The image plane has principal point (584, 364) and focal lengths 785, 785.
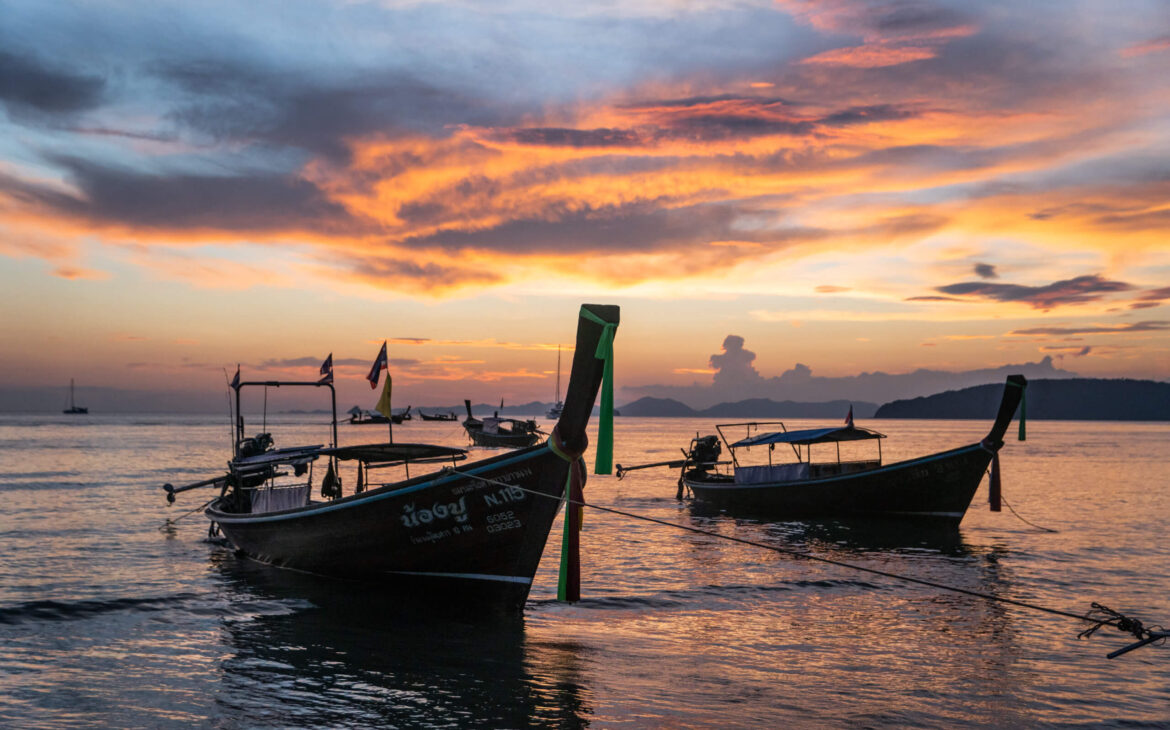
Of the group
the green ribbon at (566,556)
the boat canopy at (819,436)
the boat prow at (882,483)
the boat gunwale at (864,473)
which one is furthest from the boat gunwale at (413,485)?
the boat gunwale at (864,473)

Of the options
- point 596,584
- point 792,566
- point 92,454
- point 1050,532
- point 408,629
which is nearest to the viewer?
point 408,629

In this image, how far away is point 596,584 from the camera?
18.5 meters

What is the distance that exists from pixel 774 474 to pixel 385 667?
22.4m

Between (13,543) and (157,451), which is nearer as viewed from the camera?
(13,543)

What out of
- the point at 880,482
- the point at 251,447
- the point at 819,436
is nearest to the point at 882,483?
the point at 880,482

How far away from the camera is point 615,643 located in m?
13.2

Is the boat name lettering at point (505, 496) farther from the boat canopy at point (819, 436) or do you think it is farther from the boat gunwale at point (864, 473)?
the boat gunwale at point (864, 473)

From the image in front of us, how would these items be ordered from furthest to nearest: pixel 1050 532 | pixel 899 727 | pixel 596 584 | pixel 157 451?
pixel 157 451, pixel 1050 532, pixel 596 584, pixel 899 727

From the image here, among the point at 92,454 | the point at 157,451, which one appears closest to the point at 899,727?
the point at 92,454

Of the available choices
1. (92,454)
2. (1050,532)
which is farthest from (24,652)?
(92,454)

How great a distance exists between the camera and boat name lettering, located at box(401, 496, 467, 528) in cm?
1394

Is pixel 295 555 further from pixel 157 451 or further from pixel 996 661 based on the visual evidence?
pixel 157 451

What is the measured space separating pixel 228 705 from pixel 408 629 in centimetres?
394

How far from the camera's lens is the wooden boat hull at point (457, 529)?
13547 millimetres
